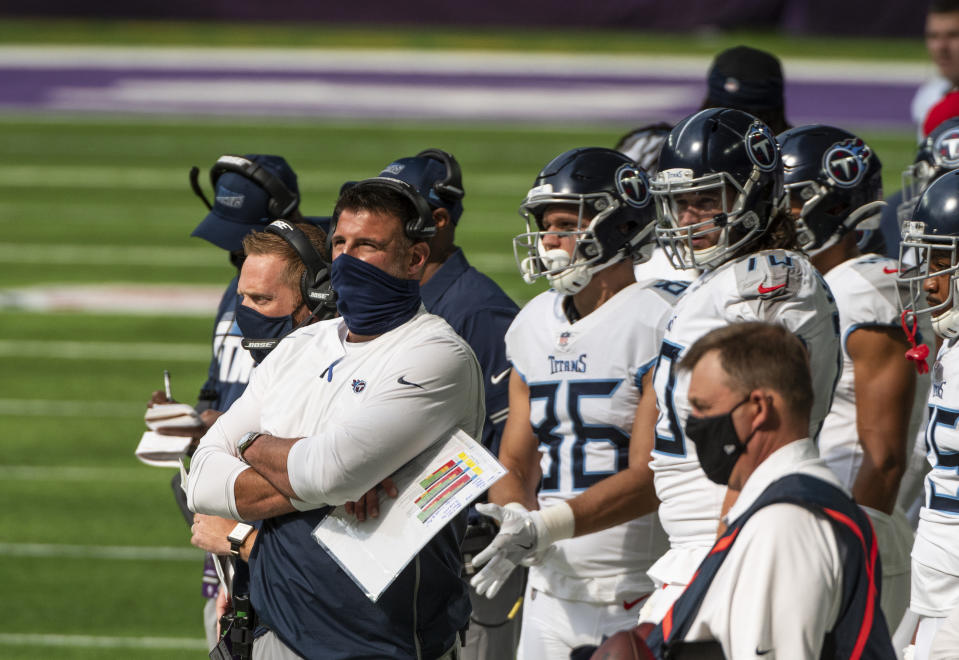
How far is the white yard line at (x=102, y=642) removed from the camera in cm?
684

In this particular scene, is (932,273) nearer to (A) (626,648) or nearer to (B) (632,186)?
(B) (632,186)

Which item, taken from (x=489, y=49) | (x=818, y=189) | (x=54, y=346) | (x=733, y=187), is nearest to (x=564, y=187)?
(x=733, y=187)

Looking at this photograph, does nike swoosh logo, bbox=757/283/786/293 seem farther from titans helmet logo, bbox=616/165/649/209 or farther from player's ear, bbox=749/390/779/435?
player's ear, bbox=749/390/779/435

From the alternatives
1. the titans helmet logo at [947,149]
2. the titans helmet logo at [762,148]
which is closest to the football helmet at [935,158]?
the titans helmet logo at [947,149]

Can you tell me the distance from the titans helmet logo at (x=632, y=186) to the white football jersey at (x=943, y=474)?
105cm

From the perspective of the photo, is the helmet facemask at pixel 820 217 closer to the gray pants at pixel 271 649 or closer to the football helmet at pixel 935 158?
the football helmet at pixel 935 158

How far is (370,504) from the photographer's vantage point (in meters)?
3.59

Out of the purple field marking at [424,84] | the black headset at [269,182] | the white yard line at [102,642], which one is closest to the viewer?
the black headset at [269,182]

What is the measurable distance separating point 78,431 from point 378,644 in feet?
24.1

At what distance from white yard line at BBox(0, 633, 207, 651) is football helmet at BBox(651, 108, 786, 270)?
3725 millimetres

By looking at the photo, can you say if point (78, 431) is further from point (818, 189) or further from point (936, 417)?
point (936, 417)

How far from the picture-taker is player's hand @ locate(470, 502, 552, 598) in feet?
13.0

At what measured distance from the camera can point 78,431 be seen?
10.5 m

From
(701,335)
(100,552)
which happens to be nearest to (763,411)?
(701,335)
